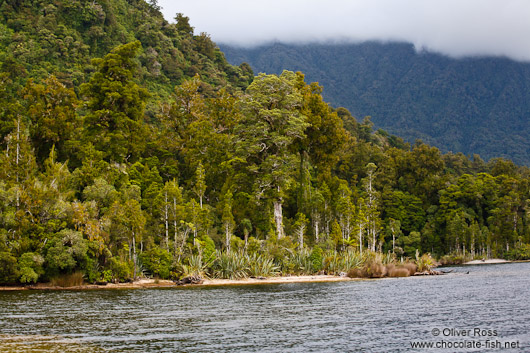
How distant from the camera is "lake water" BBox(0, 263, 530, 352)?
52.1 feet

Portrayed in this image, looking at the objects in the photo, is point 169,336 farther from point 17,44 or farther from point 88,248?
point 17,44

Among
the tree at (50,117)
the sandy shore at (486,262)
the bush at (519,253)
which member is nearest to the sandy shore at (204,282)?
the tree at (50,117)

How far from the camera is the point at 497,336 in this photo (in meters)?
16.4

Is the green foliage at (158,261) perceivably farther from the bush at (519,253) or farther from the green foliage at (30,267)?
the bush at (519,253)

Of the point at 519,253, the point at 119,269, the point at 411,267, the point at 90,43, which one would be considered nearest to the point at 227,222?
the point at 119,269

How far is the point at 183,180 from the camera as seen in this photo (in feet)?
195

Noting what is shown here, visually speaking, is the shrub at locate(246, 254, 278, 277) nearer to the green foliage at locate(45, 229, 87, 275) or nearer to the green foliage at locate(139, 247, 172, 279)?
the green foliage at locate(139, 247, 172, 279)

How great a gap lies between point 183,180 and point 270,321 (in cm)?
4049

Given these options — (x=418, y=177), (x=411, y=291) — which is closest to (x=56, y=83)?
(x=411, y=291)

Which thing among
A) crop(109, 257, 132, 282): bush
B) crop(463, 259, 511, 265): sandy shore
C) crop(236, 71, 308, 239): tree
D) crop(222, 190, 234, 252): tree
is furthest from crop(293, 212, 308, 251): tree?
crop(463, 259, 511, 265): sandy shore

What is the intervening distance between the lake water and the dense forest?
297 inches

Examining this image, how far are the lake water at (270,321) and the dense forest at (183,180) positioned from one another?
24.8 ft

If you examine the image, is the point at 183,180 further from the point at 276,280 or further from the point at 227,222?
the point at 276,280

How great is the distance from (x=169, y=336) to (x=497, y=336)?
35.2ft
